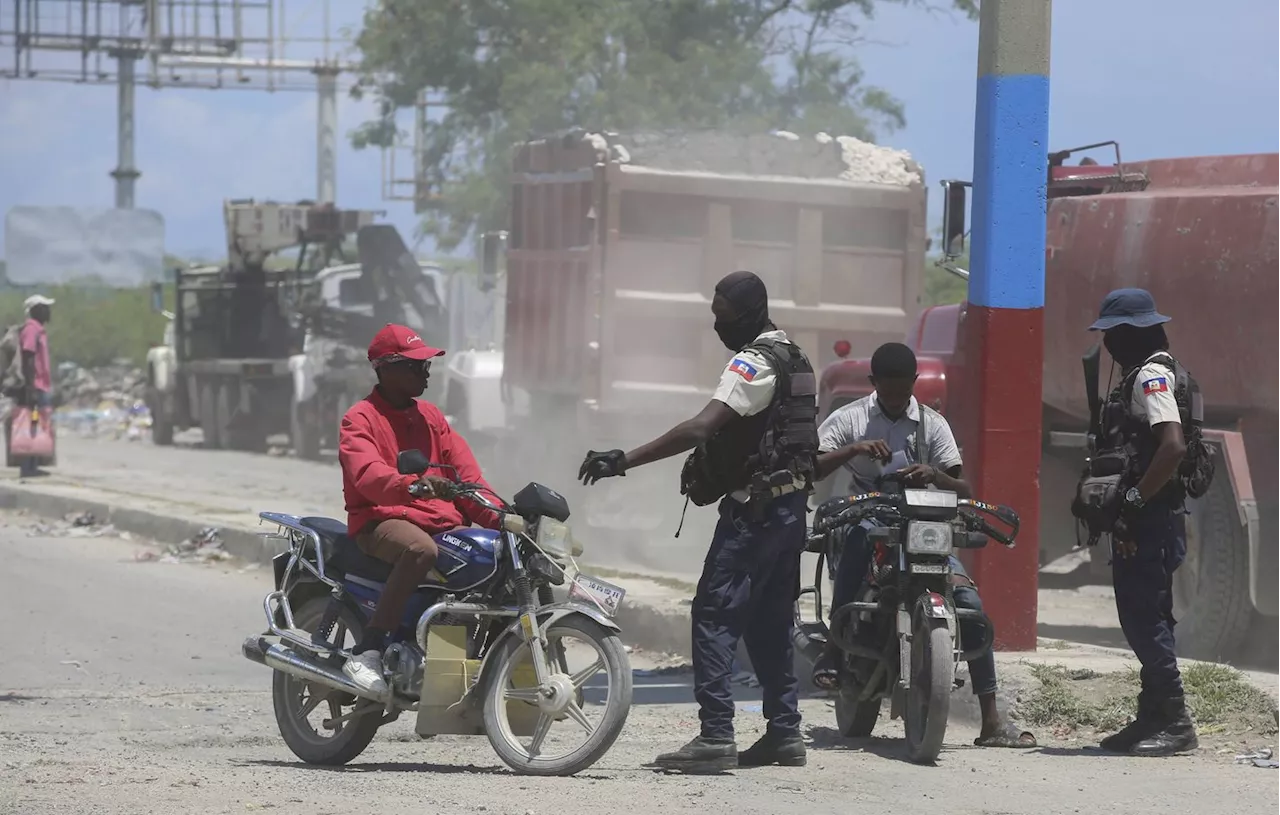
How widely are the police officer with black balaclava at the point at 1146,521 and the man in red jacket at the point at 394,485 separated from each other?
2218 mm

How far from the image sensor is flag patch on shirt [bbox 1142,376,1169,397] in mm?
6785

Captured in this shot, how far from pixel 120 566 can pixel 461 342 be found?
9.35 m

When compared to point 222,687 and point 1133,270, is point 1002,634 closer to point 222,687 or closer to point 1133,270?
point 1133,270

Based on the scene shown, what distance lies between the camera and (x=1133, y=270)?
10.2 m

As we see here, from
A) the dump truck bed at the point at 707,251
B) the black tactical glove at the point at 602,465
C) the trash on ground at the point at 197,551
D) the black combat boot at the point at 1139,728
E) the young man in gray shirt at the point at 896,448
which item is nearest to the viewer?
the black tactical glove at the point at 602,465

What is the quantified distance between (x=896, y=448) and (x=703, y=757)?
146 cm

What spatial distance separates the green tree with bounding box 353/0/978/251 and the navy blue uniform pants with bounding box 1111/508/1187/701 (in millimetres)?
21713

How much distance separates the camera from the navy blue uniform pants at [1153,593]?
698 centimetres

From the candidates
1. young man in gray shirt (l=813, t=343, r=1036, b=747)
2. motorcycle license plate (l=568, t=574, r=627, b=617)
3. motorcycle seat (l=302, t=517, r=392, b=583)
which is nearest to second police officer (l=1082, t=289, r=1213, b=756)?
young man in gray shirt (l=813, t=343, r=1036, b=747)

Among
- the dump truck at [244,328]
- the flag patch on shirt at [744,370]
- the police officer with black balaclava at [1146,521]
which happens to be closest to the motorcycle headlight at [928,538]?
the police officer with black balaclava at [1146,521]

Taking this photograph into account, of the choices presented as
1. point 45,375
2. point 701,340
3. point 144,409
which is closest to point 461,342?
point 45,375

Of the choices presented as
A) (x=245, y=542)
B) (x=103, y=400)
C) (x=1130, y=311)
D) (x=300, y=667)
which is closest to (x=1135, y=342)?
(x=1130, y=311)

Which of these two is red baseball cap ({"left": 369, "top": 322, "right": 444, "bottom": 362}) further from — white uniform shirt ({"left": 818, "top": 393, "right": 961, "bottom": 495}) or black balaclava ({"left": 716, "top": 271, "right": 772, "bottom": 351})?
white uniform shirt ({"left": 818, "top": 393, "right": 961, "bottom": 495})

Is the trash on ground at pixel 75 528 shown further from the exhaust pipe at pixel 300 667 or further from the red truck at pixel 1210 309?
the exhaust pipe at pixel 300 667
